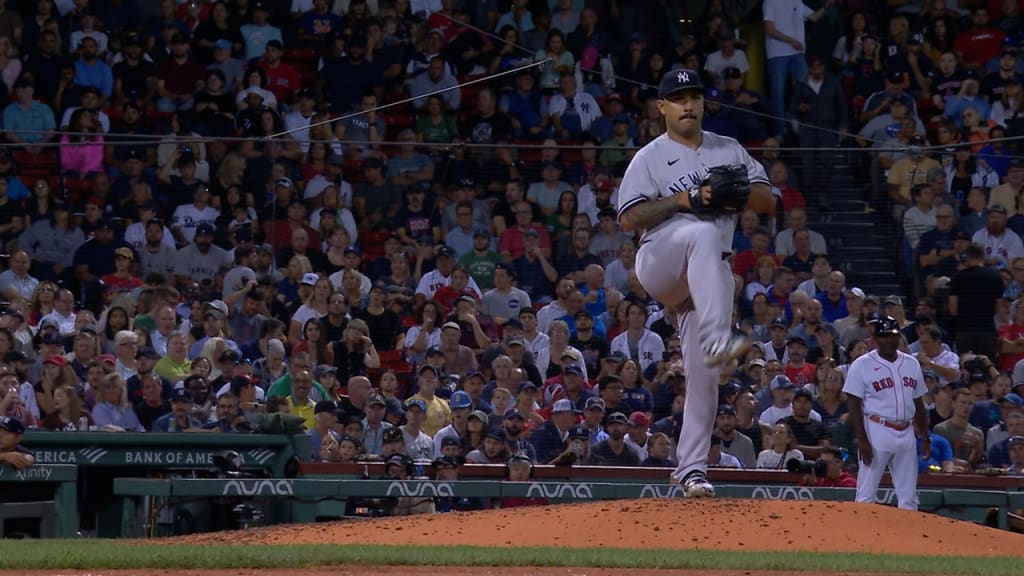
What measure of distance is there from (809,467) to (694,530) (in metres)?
4.15

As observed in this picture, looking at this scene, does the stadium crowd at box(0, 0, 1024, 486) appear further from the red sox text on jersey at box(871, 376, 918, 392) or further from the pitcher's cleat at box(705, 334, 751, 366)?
the pitcher's cleat at box(705, 334, 751, 366)

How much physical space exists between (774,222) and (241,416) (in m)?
5.37

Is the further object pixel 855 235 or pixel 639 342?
pixel 855 235

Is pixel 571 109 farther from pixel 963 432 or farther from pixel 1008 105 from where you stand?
pixel 963 432

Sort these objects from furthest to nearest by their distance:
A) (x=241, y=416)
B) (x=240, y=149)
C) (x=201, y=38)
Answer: (x=201, y=38), (x=240, y=149), (x=241, y=416)

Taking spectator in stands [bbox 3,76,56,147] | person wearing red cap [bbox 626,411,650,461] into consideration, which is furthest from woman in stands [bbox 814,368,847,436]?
spectator in stands [bbox 3,76,56,147]

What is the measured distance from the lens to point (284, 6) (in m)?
18.1

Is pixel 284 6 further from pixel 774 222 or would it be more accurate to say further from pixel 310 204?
pixel 774 222

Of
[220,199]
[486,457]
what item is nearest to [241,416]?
[486,457]

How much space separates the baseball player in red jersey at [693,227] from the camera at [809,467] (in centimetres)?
271

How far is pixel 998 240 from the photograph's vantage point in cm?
1462

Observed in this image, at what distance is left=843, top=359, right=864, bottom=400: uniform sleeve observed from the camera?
11.4 m

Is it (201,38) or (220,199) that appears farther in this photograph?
(201,38)

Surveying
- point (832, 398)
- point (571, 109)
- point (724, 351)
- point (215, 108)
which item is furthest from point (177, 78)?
point (724, 351)
